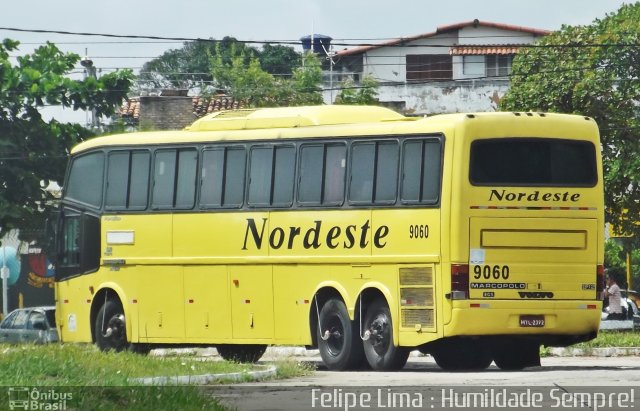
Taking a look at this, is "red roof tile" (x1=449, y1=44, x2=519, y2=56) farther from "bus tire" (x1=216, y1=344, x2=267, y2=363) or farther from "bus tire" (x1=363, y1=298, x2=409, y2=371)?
"bus tire" (x1=363, y1=298, x2=409, y2=371)

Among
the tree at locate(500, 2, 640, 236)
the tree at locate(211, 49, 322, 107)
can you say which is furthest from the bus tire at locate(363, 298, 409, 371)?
the tree at locate(211, 49, 322, 107)

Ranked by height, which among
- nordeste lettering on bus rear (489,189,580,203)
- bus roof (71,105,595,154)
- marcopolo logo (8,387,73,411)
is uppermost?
bus roof (71,105,595,154)

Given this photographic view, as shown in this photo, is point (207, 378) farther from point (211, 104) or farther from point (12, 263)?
point (211, 104)

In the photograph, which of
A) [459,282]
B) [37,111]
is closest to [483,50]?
[37,111]

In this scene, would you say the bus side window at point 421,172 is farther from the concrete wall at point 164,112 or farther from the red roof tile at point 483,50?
the red roof tile at point 483,50

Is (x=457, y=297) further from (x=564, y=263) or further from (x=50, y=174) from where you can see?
(x=50, y=174)

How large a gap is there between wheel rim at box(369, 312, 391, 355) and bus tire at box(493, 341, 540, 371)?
81.2 inches

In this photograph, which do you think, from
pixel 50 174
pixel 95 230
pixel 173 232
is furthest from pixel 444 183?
pixel 50 174

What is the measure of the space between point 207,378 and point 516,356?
6512 millimetres

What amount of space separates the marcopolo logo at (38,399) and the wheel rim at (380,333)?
854 centimetres

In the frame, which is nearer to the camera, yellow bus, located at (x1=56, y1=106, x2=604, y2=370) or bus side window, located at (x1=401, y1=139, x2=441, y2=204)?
yellow bus, located at (x1=56, y1=106, x2=604, y2=370)

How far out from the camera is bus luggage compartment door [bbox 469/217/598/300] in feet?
72.5

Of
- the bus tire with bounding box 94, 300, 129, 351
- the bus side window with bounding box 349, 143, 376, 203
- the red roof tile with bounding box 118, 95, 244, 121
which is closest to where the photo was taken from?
the bus side window with bounding box 349, 143, 376, 203

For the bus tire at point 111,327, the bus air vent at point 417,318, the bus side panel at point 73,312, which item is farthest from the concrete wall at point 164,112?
the bus air vent at point 417,318
